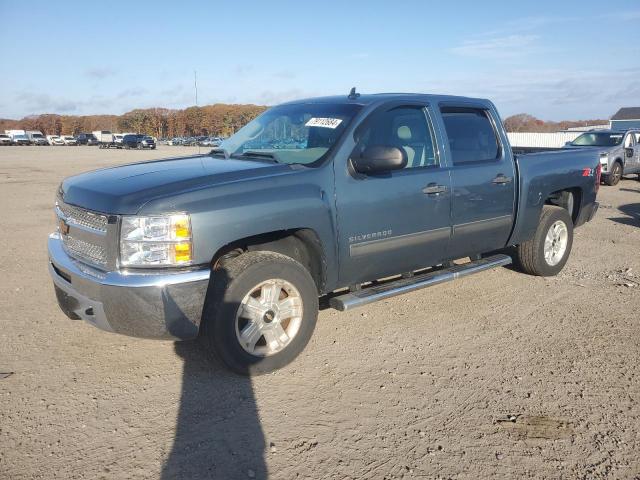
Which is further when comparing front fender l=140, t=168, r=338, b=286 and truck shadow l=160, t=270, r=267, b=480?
front fender l=140, t=168, r=338, b=286

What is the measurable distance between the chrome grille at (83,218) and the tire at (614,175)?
15567 mm

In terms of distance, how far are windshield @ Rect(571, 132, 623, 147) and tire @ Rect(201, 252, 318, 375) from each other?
612 inches

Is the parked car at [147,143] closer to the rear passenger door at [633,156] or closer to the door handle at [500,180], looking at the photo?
the rear passenger door at [633,156]

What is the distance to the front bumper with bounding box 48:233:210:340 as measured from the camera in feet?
10.3

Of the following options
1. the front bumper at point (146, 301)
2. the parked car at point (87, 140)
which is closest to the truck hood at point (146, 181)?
the front bumper at point (146, 301)

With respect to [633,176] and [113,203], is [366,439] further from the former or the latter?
[633,176]

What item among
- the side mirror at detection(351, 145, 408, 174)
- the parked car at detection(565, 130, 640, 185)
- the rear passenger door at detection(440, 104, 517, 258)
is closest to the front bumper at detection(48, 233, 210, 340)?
the side mirror at detection(351, 145, 408, 174)

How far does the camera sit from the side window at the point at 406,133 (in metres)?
4.20

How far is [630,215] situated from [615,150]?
6199 millimetres

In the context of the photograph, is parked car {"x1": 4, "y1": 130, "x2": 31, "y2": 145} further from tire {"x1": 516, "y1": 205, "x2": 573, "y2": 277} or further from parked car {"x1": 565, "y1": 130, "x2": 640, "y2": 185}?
tire {"x1": 516, "y1": 205, "x2": 573, "y2": 277}

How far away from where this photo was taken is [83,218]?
138 inches

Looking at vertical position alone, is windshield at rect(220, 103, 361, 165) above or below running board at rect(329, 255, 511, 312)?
above

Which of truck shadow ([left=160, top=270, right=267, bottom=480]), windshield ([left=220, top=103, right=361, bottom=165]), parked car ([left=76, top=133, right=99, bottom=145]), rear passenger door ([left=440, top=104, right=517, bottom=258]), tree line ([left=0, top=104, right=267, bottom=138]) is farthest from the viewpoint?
tree line ([left=0, top=104, right=267, bottom=138])

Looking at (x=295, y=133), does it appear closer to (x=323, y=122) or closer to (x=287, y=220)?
(x=323, y=122)
